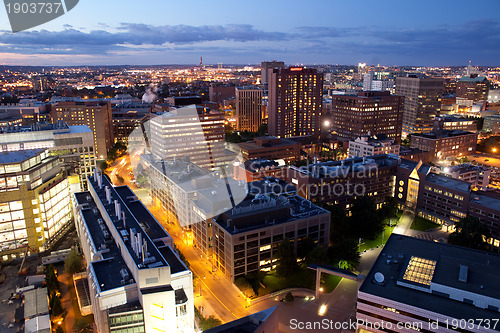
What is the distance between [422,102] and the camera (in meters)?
101

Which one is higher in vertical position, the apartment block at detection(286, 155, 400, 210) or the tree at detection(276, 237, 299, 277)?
the apartment block at detection(286, 155, 400, 210)

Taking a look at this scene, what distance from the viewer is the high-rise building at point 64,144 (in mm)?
49250

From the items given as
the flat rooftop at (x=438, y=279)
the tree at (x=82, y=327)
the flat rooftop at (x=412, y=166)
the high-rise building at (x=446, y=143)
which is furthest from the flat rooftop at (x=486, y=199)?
the tree at (x=82, y=327)

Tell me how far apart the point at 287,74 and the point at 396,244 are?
66.7 meters

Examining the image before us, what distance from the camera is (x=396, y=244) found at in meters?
31.1

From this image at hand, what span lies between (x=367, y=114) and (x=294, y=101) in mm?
18333

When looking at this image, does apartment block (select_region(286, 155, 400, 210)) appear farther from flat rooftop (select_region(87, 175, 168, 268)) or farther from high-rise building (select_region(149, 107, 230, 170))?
high-rise building (select_region(149, 107, 230, 170))

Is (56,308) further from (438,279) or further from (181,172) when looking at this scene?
(438,279)

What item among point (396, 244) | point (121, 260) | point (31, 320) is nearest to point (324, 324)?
point (396, 244)

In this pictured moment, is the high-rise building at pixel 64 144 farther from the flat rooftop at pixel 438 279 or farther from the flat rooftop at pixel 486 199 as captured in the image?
the flat rooftop at pixel 486 199

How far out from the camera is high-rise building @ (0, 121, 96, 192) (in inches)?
1939

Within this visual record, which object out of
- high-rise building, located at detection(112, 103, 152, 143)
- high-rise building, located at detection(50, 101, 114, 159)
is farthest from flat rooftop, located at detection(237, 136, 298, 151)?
high-rise building, located at detection(112, 103, 152, 143)

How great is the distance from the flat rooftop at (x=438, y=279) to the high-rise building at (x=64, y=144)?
131ft

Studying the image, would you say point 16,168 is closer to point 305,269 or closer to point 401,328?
point 305,269
